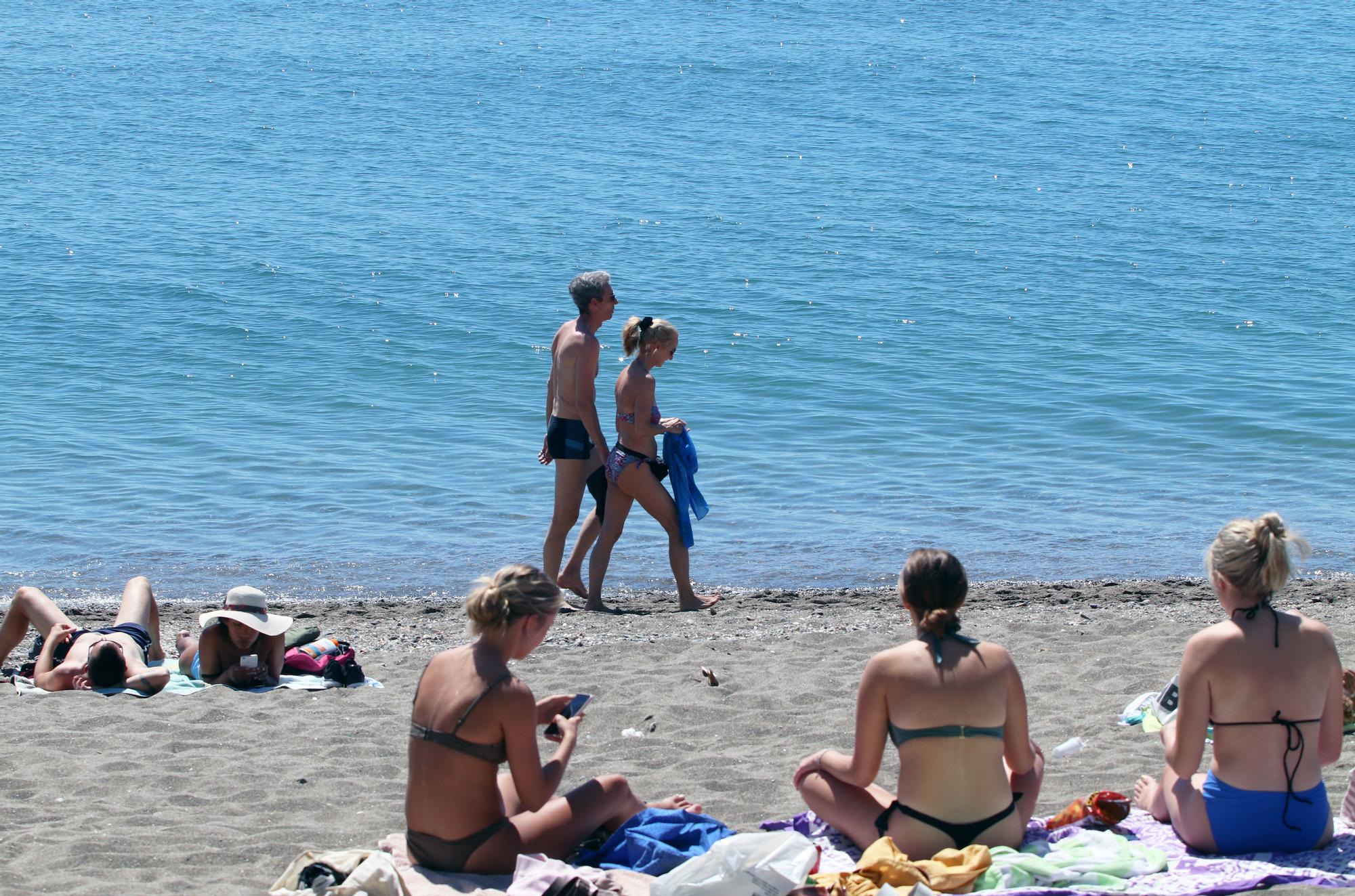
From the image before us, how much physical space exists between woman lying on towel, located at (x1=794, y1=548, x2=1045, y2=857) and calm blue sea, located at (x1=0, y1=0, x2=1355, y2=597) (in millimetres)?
5365

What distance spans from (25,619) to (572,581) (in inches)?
122

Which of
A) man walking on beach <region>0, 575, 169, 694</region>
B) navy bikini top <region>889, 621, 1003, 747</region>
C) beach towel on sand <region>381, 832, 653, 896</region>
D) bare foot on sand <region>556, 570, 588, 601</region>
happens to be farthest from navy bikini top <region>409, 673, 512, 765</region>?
bare foot on sand <region>556, 570, 588, 601</region>

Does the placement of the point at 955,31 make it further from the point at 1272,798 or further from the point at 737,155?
the point at 1272,798

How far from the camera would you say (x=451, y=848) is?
3994 mm

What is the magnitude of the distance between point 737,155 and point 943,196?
205 inches

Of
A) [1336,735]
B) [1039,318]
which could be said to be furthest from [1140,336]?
[1336,735]

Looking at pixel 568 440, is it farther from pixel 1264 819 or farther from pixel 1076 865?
pixel 1264 819

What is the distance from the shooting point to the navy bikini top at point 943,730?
389 cm

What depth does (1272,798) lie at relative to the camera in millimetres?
3996

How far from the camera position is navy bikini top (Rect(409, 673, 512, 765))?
3.87 meters

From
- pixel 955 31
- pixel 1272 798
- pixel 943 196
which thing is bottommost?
pixel 1272 798

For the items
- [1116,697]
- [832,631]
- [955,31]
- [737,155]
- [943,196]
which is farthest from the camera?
[955,31]

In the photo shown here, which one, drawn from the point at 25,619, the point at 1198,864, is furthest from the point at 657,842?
the point at 25,619

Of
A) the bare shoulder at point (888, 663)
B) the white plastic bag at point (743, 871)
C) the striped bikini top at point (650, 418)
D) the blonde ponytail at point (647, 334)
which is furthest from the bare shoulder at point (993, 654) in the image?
the striped bikini top at point (650, 418)
